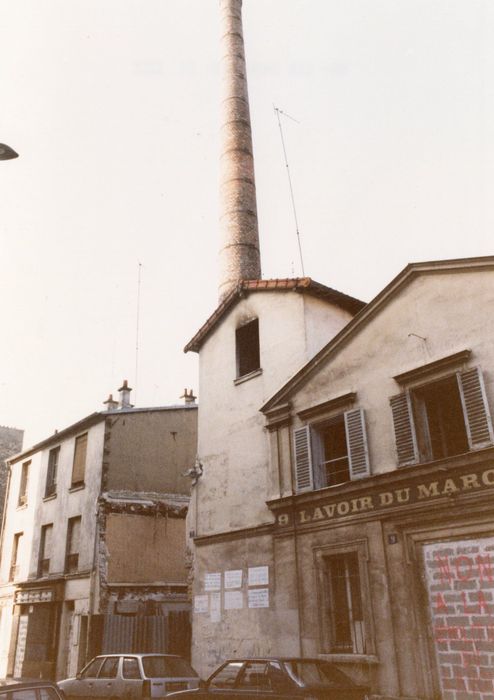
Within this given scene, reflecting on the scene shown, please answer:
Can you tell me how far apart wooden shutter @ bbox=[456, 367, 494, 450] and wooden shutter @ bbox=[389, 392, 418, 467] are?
3.54ft

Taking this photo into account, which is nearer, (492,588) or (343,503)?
(492,588)

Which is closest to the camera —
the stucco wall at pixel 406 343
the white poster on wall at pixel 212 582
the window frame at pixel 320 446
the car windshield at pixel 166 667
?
the stucco wall at pixel 406 343

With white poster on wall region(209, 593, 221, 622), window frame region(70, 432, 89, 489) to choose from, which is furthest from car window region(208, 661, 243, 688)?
window frame region(70, 432, 89, 489)

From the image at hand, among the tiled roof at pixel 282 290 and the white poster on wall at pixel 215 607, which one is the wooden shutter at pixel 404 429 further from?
the white poster on wall at pixel 215 607

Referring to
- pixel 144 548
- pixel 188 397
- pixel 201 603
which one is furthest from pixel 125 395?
pixel 201 603

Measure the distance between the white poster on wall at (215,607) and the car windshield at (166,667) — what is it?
2715 millimetres

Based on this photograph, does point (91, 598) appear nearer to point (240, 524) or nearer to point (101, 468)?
point (101, 468)

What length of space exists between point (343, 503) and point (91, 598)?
1040cm

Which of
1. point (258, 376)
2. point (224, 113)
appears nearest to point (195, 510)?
point (258, 376)

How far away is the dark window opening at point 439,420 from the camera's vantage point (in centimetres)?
1091

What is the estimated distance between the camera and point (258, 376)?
15.3 m

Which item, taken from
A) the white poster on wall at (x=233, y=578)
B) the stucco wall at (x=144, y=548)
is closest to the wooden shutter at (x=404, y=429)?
the white poster on wall at (x=233, y=578)

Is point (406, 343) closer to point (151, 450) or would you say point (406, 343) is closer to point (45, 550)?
point (151, 450)

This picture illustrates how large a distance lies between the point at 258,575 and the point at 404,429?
16.0ft
